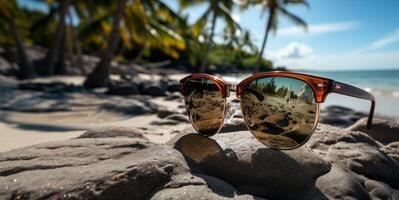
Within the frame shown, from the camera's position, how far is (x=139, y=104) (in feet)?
19.0

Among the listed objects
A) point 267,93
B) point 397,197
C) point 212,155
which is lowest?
point 397,197

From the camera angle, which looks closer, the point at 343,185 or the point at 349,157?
the point at 343,185

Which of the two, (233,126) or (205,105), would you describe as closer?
(205,105)

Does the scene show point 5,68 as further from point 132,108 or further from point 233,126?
point 233,126

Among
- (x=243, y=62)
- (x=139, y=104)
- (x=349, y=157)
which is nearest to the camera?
(x=349, y=157)

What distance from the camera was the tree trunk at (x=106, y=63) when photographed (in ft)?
37.3

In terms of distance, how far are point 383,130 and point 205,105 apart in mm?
1835

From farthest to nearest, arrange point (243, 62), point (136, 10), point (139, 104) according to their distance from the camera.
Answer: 1. point (243, 62)
2. point (136, 10)
3. point (139, 104)

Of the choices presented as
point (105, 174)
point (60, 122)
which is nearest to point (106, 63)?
point (60, 122)

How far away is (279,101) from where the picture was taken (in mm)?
1841

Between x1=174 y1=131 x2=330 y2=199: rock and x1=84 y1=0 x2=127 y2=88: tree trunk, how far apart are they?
9.82 metres

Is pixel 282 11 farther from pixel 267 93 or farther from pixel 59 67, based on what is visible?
pixel 267 93

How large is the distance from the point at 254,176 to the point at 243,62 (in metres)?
51.9

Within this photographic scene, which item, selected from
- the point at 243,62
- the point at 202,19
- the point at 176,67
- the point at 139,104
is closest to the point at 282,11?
the point at 202,19
